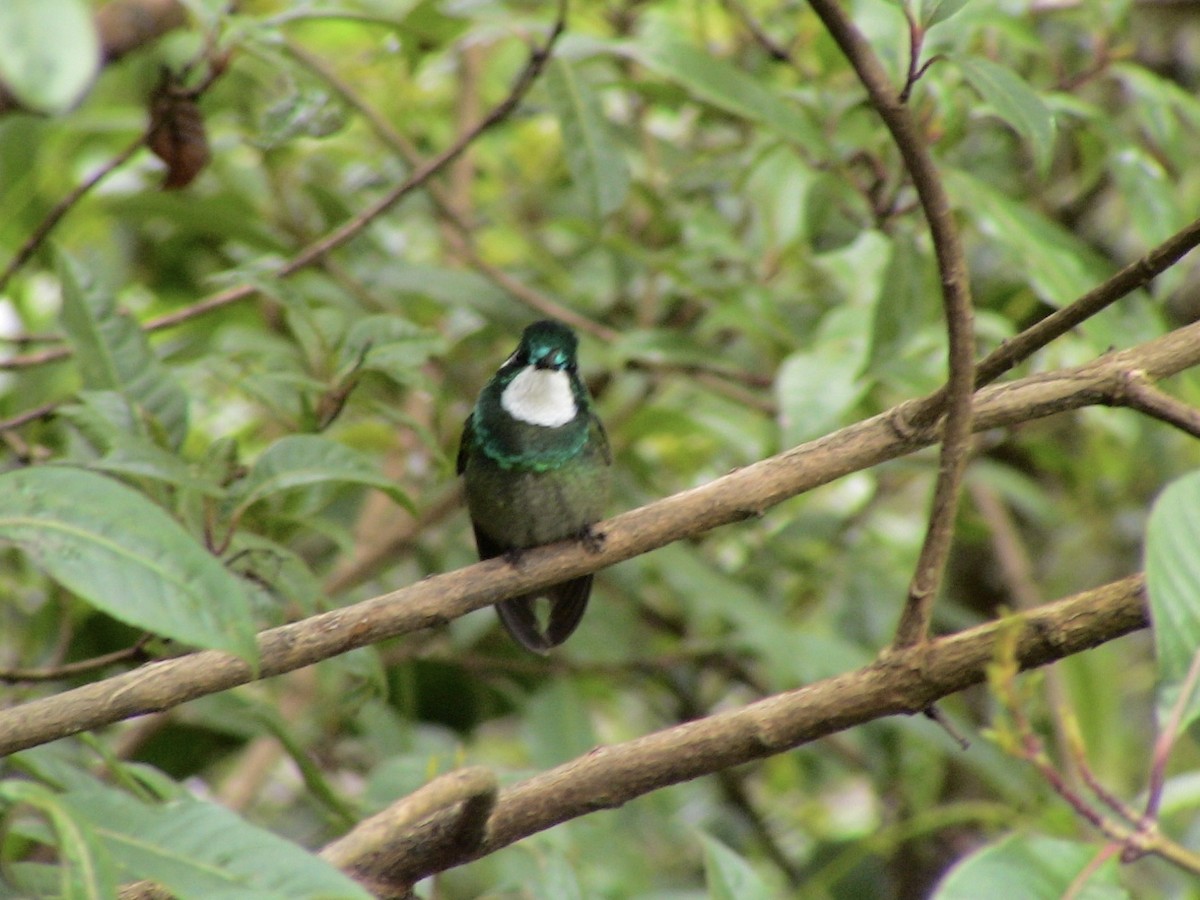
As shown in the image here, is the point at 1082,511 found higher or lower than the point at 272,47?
lower

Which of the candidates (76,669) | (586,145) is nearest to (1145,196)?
(586,145)

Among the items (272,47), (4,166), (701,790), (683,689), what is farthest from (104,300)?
(701,790)

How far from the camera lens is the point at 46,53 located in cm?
111

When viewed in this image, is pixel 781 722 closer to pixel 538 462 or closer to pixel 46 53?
pixel 46 53

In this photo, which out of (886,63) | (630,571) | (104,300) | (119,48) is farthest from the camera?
(630,571)

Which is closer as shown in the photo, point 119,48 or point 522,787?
point 522,787

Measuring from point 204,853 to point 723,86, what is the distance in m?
2.14

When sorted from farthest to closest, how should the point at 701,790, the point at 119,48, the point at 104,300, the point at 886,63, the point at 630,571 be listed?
the point at 701,790 < the point at 630,571 < the point at 119,48 < the point at 886,63 < the point at 104,300

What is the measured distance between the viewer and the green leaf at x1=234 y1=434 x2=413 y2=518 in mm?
2270

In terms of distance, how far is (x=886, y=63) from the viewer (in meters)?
2.89

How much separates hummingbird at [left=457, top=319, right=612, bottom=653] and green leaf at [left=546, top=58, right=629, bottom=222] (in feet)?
1.11

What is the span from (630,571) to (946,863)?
1.30 meters

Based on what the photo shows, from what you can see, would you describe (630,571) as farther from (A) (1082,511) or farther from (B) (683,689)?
(A) (1082,511)

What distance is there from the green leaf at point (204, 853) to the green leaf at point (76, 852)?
3cm
